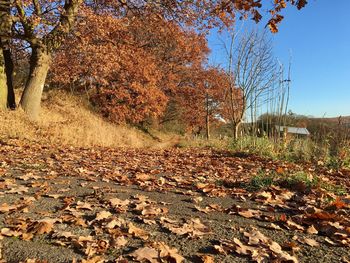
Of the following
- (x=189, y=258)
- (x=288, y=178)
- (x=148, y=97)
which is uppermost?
(x=148, y=97)

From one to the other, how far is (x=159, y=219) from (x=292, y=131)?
8.33m

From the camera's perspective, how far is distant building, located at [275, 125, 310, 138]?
10219 millimetres

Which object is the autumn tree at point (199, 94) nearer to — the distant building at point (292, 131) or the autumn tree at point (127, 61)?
the autumn tree at point (127, 61)

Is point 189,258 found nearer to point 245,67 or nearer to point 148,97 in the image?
point 245,67

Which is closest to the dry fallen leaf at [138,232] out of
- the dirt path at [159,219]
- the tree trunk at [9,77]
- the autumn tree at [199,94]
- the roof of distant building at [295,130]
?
the dirt path at [159,219]

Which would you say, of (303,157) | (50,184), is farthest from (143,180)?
(303,157)

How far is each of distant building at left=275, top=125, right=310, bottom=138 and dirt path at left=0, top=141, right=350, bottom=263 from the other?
14.7 ft

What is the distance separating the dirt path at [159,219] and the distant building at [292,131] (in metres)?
4.47

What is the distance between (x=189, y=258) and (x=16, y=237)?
142cm

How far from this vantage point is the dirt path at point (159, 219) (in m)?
2.82

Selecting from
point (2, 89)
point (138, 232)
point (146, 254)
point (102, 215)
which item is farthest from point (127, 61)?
point (146, 254)

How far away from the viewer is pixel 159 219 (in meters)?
3.58

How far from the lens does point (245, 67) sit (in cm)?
1305

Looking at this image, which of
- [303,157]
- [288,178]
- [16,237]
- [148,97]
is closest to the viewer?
[16,237]
